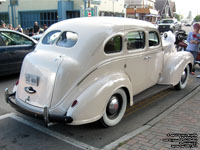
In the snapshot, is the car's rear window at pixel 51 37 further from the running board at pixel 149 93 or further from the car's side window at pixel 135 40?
the running board at pixel 149 93

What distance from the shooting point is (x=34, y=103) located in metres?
3.78

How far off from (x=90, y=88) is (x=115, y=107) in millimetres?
715

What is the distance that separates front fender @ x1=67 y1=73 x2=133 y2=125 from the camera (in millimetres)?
3449

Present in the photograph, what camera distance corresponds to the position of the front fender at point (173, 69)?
5594 millimetres

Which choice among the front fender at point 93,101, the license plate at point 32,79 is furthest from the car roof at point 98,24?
the license plate at point 32,79

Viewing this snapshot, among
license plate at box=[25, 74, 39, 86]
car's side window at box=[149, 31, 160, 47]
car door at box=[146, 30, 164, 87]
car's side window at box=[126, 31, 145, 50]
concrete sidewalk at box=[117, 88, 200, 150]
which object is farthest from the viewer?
car's side window at box=[149, 31, 160, 47]

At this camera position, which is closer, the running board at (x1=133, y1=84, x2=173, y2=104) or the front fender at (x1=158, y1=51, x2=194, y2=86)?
the running board at (x1=133, y1=84, x2=173, y2=104)

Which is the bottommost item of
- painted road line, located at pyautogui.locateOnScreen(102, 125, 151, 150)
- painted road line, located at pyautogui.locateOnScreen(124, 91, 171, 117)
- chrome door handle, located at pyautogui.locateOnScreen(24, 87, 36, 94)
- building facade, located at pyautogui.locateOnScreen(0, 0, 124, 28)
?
painted road line, located at pyautogui.locateOnScreen(102, 125, 151, 150)

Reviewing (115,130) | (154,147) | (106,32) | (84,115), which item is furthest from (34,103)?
(154,147)

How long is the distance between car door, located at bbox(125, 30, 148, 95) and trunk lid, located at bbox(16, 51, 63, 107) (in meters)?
1.42

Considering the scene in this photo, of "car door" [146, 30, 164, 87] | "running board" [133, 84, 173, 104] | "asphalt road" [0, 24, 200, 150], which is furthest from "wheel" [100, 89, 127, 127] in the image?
"car door" [146, 30, 164, 87]

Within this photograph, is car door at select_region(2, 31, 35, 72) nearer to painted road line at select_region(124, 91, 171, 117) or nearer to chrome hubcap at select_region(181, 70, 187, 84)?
painted road line at select_region(124, 91, 171, 117)

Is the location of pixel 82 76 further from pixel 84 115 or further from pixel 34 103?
pixel 34 103

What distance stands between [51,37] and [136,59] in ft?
5.76
